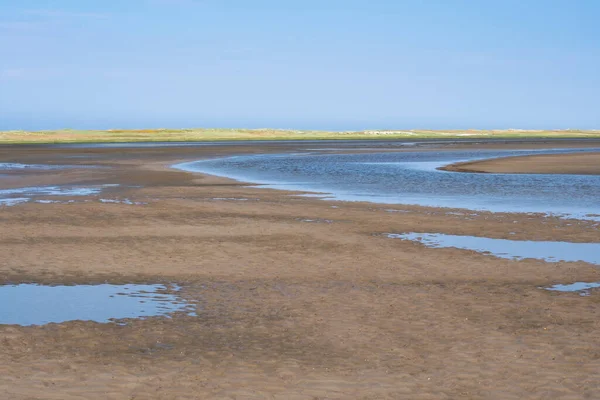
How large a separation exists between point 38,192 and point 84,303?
64.8 ft

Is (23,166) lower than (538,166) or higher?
lower

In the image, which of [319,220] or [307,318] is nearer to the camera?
[307,318]

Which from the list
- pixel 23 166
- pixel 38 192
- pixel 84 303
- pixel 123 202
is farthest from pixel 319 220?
pixel 23 166

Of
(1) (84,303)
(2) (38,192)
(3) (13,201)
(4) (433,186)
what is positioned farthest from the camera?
(4) (433,186)

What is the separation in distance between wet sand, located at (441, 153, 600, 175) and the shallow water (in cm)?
220

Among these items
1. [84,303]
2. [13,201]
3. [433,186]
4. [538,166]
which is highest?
[538,166]

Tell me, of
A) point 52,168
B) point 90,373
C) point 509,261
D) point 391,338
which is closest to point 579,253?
point 509,261

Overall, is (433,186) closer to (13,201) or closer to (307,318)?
(13,201)

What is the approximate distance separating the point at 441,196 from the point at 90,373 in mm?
21843

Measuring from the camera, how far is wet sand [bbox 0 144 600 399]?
27.7 ft

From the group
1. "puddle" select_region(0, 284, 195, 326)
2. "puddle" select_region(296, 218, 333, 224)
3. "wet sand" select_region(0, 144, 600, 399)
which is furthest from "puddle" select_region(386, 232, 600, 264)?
"puddle" select_region(0, 284, 195, 326)

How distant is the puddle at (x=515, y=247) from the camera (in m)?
16.2

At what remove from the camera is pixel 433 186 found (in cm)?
3356

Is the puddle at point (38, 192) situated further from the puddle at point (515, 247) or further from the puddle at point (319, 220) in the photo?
the puddle at point (515, 247)
